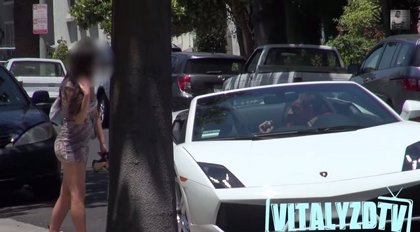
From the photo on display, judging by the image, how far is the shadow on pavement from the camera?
1054 cm

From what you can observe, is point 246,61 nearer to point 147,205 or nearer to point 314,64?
point 314,64

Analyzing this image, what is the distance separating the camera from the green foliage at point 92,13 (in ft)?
93.4

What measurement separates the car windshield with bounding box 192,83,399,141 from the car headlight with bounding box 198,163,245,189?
0.76 m

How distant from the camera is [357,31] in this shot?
1141 inches

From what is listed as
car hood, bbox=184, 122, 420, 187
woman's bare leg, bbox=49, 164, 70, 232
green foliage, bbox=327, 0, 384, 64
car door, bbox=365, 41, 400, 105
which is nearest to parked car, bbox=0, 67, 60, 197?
woman's bare leg, bbox=49, 164, 70, 232

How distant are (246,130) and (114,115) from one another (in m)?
2.09

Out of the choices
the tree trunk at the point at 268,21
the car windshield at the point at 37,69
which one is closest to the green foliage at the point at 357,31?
the tree trunk at the point at 268,21

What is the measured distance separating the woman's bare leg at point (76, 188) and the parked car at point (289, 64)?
9456 millimetres

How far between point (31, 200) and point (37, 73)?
494 inches

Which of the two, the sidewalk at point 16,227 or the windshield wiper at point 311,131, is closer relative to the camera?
the windshield wiper at point 311,131

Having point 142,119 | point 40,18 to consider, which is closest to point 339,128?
point 142,119

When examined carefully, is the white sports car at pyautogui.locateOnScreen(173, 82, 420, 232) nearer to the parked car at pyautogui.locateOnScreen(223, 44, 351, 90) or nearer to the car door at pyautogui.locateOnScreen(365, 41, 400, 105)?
the car door at pyautogui.locateOnScreen(365, 41, 400, 105)

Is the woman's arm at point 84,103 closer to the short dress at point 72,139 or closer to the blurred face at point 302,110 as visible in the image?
the short dress at point 72,139

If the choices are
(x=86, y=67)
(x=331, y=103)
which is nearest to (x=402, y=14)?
(x=331, y=103)
